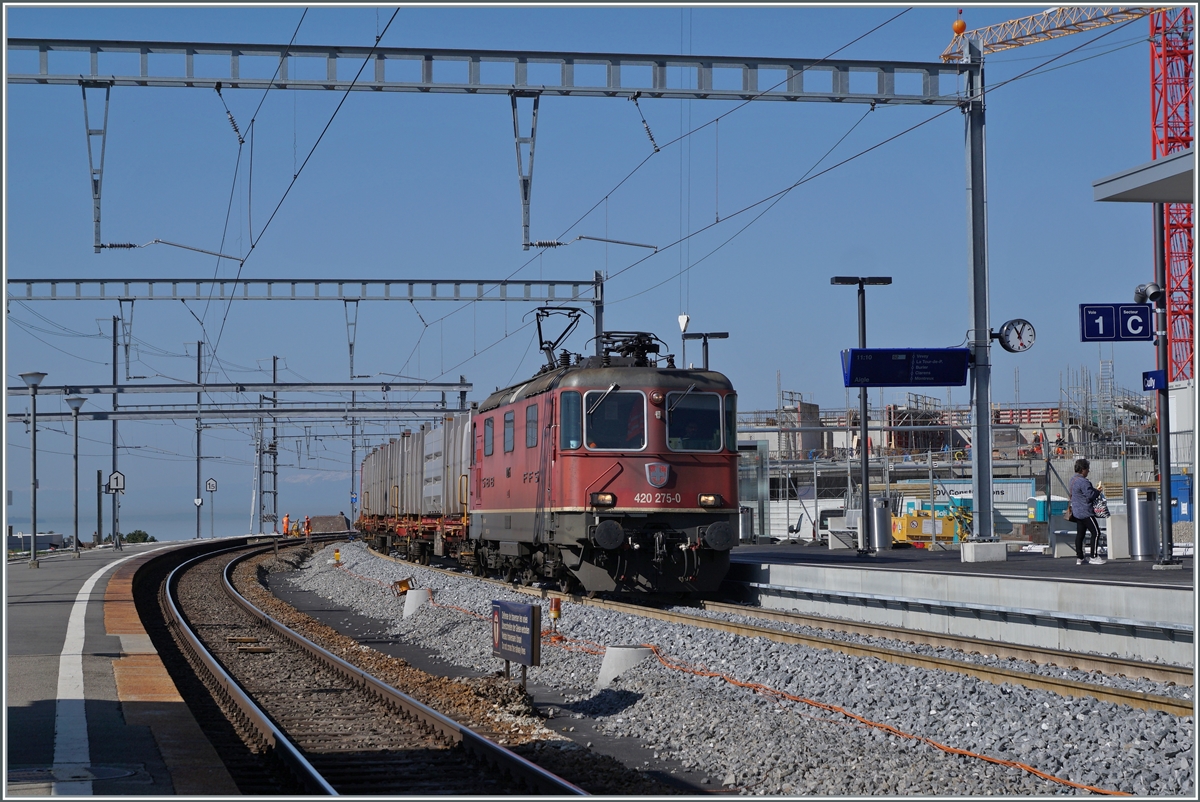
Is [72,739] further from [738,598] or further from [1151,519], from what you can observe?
[1151,519]

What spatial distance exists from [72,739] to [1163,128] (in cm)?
5347

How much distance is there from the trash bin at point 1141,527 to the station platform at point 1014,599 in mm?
576

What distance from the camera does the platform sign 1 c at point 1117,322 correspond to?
16375 mm

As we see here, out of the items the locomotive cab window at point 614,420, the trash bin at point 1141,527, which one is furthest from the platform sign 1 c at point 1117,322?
the locomotive cab window at point 614,420

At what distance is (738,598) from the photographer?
20.4 m

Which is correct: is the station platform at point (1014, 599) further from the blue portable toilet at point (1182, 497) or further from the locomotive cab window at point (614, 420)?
the blue portable toilet at point (1182, 497)

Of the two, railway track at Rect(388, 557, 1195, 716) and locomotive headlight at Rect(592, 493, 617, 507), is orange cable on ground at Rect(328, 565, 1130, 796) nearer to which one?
railway track at Rect(388, 557, 1195, 716)

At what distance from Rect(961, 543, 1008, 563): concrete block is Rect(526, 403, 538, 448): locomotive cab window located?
7125 millimetres

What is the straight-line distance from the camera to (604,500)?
58.3 feet

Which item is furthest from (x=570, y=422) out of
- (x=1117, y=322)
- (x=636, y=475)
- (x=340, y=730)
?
(x=340, y=730)

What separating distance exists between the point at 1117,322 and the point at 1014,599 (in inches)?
182

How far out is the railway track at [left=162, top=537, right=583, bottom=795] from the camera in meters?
8.52

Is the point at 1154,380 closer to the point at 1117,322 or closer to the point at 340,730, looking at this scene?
the point at 1117,322

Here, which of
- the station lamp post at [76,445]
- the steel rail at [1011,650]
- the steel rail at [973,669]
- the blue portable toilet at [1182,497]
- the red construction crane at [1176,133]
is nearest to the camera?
the steel rail at [973,669]
